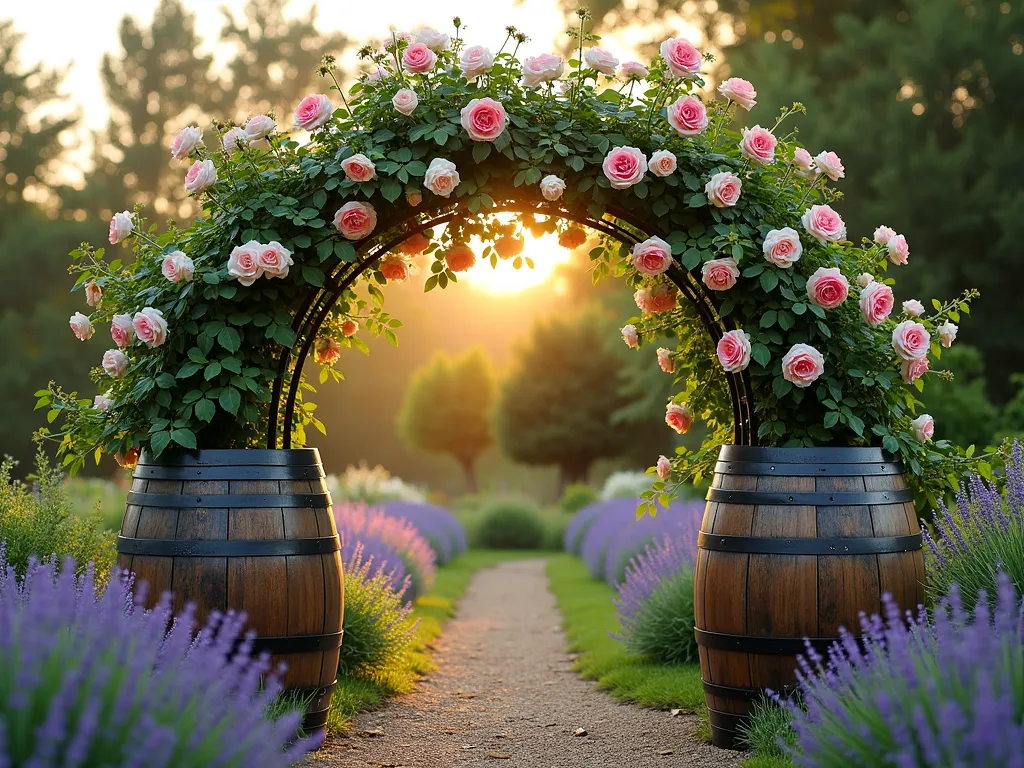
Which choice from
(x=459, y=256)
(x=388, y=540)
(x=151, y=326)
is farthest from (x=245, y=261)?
(x=388, y=540)

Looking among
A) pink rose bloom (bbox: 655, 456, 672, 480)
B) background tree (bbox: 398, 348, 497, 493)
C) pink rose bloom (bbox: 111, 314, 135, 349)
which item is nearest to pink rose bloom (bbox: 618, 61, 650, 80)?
pink rose bloom (bbox: 655, 456, 672, 480)

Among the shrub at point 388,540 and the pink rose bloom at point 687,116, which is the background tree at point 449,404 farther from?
the pink rose bloom at point 687,116

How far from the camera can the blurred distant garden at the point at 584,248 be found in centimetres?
1625

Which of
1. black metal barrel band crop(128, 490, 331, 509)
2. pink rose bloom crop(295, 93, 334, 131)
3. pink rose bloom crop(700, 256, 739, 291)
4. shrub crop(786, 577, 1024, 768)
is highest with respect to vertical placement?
pink rose bloom crop(295, 93, 334, 131)

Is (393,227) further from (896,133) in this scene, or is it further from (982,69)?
(982,69)

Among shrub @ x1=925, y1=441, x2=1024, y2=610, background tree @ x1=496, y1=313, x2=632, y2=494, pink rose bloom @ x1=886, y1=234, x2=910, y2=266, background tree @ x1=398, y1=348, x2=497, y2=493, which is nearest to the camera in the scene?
shrub @ x1=925, y1=441, x2=1024, y2=610

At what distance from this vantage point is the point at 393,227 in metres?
4.75

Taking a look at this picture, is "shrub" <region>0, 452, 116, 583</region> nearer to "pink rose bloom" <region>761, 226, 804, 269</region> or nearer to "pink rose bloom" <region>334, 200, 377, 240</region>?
"pink rose bloom" <region>334, 200, 377, 240</region>

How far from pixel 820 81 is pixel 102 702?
2103 centimetres

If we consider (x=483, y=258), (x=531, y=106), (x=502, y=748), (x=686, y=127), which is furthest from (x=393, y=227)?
(x=502, y=748)

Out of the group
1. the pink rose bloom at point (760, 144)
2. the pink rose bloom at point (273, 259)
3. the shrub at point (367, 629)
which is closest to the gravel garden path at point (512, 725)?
the shrub at point (367, 629)

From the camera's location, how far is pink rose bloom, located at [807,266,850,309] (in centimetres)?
421

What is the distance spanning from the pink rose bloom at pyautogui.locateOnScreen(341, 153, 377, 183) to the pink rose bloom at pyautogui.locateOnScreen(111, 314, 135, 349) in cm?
115

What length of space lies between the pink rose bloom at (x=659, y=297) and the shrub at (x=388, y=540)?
9.44 ft
